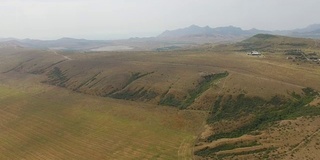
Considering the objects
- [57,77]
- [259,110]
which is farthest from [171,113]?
[57,77]

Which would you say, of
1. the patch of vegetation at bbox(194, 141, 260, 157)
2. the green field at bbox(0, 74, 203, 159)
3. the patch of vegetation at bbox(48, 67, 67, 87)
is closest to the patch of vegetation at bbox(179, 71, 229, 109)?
the green field at bbox(0, 74, 203, 159)

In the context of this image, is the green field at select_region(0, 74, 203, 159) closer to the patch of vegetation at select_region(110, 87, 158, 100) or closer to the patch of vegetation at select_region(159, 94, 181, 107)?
the patch of vegetation at select_region(159, 94, 181, 107)

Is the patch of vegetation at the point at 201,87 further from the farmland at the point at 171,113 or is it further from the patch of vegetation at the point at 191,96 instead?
the farmland at the point at 171,113

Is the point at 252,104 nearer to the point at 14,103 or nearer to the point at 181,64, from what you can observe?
the point at 181,64

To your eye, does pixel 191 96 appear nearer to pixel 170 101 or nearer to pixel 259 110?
pixel 170 101

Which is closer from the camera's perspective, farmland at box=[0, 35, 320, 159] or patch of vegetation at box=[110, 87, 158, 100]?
farmland at box=[0, 35, 320, 159]

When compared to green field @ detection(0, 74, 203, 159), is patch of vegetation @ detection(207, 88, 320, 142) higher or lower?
higher

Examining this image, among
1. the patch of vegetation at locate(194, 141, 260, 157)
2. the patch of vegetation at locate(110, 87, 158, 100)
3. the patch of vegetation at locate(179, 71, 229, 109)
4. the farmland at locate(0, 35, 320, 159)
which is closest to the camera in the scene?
the patch of vegetation at locate(194, 141, 260, 157)

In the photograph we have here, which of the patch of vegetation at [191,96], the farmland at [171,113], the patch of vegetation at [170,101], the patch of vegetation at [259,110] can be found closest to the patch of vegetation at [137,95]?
the farmland at [171,113]

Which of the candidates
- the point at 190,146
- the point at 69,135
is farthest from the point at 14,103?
the point at 190,146
